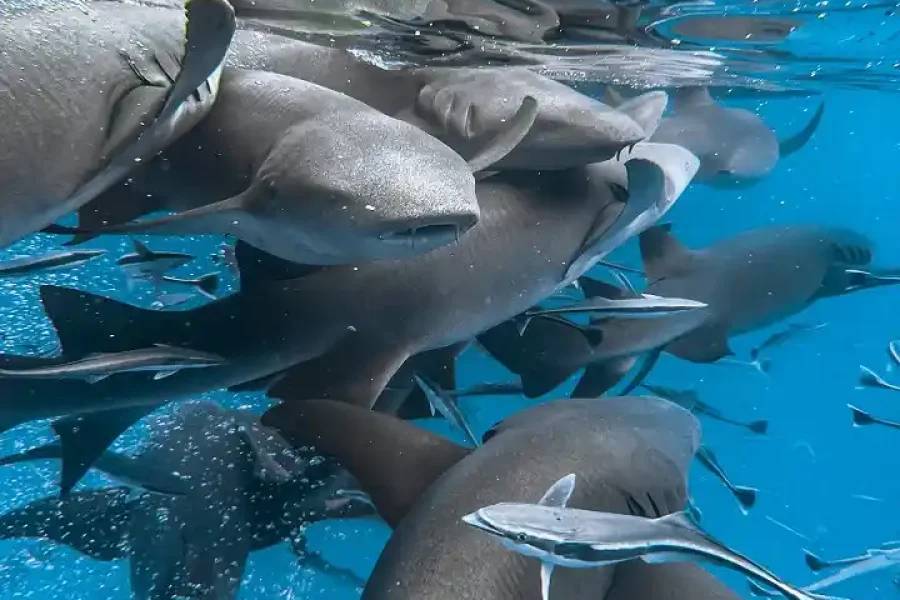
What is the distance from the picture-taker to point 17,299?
3.58 m

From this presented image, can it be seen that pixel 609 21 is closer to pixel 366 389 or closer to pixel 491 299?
pixel 491 299

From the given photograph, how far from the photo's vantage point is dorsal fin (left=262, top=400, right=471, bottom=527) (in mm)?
2424

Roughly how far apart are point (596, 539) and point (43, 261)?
2.62 m

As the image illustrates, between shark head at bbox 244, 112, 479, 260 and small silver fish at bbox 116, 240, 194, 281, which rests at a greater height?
shark head at bbox 244, 112, 479, 260

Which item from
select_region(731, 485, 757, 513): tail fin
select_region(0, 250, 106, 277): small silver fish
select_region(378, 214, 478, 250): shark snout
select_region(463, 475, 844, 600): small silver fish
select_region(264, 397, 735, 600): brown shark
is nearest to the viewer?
select_region(463, 475, 844, 600): small silver fish

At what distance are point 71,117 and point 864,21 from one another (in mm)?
7314

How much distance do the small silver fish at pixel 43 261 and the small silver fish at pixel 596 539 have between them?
234 cm

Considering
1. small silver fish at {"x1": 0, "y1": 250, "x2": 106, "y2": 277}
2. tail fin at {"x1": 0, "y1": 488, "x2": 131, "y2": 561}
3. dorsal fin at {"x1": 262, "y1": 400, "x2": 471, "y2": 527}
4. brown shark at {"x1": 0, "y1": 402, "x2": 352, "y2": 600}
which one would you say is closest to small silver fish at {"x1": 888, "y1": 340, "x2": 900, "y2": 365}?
dorsal fin at {"x1": 262, "y1": 400, "x2": 471, "y2": 527}

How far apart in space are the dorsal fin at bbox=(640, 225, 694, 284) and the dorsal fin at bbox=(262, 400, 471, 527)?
3100 millimetres

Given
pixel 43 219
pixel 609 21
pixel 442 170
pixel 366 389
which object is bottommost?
pixel 366 389

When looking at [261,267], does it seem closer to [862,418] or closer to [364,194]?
[364,194]

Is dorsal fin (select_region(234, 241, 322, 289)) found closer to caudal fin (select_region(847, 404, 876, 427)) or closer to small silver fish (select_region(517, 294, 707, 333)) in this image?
small silver fish (select_region(517, 294, 707, 333))

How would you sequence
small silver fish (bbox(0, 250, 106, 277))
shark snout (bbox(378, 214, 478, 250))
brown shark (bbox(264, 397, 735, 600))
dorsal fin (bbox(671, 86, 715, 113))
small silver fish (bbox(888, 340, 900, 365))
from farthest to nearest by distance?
dorsal fin (bbox(671, 86, 715, 113)) < small silver fish (bbox(888, 340, 900, 365)) < small silver fish (bbox(0, 250, 106, 277)) < brown shark (bbox(264, 397, 735, 600)) < shark snout (bbox(378, 214, 478, 250))

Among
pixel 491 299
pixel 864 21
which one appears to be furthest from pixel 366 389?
pixel 864 21
